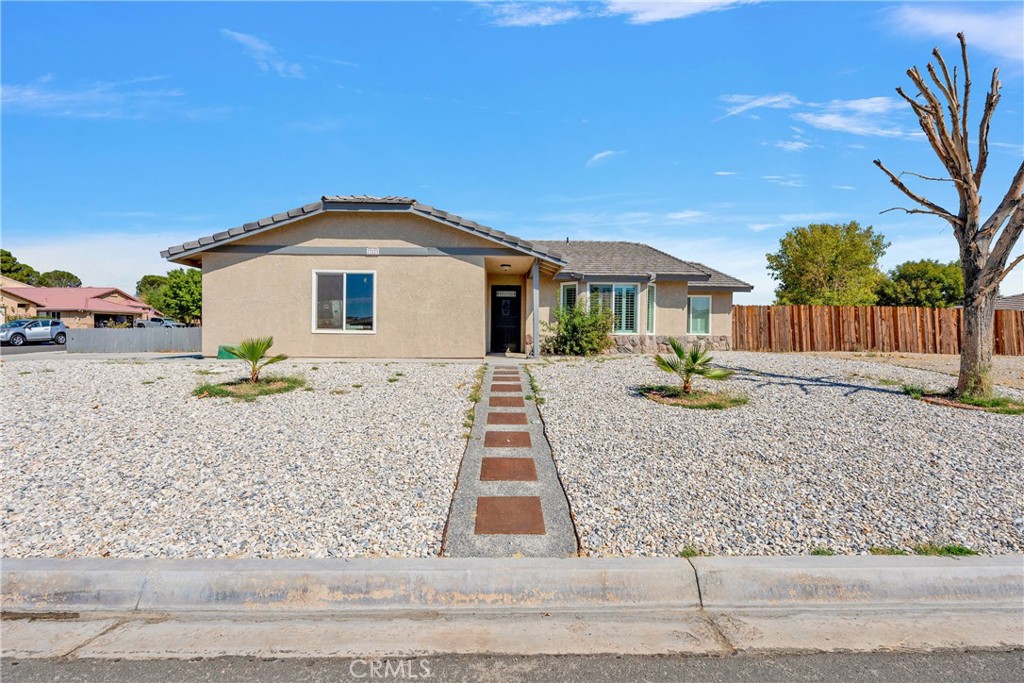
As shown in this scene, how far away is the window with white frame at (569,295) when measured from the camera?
1866cm

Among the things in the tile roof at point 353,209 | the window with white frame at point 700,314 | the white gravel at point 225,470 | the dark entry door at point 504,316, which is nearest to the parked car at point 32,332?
the tile roof at point 353,209

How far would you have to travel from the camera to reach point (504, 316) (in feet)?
57.4

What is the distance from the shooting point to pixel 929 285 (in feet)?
132

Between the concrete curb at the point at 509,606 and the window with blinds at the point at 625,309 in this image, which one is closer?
the concrete curb at the point at 509,606

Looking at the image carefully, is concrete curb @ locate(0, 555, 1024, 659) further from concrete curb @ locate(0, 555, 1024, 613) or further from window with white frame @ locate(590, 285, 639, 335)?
window with white frame @ locate(590, 285, 639, 335)

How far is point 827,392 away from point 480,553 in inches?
331

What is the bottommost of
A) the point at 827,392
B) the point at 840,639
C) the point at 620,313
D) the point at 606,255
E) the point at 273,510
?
the point at 840,639

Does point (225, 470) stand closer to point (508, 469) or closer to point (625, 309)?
point (508, 469)

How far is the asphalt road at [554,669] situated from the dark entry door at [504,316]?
14503 mm

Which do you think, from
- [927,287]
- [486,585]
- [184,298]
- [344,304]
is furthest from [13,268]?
[927,287]

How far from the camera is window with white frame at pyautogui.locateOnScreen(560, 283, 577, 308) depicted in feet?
61.2

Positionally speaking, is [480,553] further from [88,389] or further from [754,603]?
[88,389]

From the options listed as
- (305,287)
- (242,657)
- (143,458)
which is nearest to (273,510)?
(242,657)

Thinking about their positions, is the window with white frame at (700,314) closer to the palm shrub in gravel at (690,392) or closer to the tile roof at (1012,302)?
the palm shrub in gravel at (690,392)
